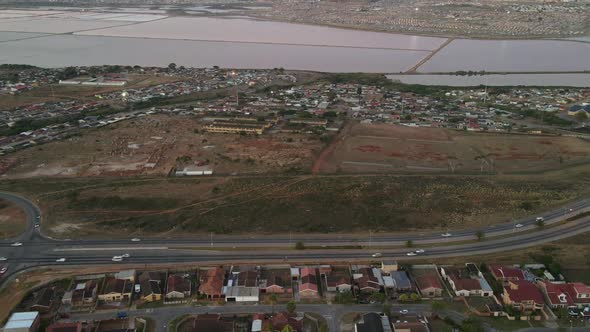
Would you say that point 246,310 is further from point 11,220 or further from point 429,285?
point 11,220

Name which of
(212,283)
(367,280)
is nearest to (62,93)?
(212,283)

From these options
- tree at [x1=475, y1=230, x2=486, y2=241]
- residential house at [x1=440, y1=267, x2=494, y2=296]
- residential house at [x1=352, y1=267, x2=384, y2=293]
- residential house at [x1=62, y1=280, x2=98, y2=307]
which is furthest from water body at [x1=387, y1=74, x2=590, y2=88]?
residential house at [x1=62, y1=280, x2=98, y2=307]

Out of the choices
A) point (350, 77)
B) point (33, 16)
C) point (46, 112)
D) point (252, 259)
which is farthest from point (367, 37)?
point (33, 16)

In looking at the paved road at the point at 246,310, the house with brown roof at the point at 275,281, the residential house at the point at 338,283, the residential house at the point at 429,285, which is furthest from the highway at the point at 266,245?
the paved road at the point at 246,310

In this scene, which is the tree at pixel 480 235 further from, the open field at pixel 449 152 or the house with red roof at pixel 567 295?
the open field at pixel 449 152

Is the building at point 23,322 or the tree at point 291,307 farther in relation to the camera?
the tree at point 291,307

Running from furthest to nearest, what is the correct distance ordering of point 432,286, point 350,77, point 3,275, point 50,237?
point 350,77, point 50,237, point 3,275, point 432,286

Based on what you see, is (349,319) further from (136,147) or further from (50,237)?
(136,147)

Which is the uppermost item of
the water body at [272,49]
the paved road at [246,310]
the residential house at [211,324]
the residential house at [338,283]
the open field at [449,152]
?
the water body at [272,49]
